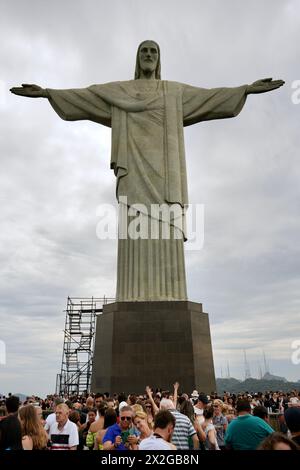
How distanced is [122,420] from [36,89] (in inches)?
529

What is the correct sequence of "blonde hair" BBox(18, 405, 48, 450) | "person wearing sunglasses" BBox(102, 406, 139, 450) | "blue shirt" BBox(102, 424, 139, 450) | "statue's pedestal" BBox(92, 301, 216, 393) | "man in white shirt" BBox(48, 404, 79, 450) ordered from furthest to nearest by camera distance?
"statue's pedestal" BBox(92, 301, 216, 393) < "man in white shirt" BBox(48, 404, 79, 450) < "blue shirt" BBox(102, 424, 139, 450) < "person wearing sunglasses" BBox(102, 406, 139, 450) < "blonde hair" BBox(18, 405, 48, 450)

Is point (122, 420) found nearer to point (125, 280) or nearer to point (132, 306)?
point (132, 306)

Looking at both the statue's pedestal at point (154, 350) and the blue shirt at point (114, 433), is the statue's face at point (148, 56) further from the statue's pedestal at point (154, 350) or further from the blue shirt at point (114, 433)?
the blue shirt at point (114, 433)

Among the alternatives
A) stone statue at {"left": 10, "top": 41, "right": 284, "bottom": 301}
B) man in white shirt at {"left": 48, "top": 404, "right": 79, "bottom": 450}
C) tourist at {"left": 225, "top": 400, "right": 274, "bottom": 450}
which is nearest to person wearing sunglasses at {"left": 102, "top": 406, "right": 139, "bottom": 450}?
man in white shirt at {"left": 48, "top": 404, "right": 79, "bottom": 450}

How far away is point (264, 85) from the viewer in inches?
605

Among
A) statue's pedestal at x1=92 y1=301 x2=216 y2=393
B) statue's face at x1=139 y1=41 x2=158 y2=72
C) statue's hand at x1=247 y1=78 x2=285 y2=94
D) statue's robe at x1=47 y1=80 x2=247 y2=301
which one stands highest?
statue's face at x1=139 y1=41 x2=158 y2=72

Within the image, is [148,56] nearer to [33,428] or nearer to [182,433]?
[182,433]

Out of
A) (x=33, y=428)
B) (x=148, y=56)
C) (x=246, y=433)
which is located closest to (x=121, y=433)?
(x=33, y=428)

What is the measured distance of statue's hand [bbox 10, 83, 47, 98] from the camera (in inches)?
591

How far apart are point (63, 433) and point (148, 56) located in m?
14.4

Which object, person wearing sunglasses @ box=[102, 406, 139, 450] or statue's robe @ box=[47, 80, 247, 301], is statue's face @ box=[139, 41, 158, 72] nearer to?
statue's robe @ box=[47, 80, 247, 301]

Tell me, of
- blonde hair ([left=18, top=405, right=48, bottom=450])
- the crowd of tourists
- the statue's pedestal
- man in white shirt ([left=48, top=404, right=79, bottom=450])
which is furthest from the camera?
the statue's pedestal

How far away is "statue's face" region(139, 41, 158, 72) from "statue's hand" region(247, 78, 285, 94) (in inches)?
149

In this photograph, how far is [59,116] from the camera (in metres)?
16.0
